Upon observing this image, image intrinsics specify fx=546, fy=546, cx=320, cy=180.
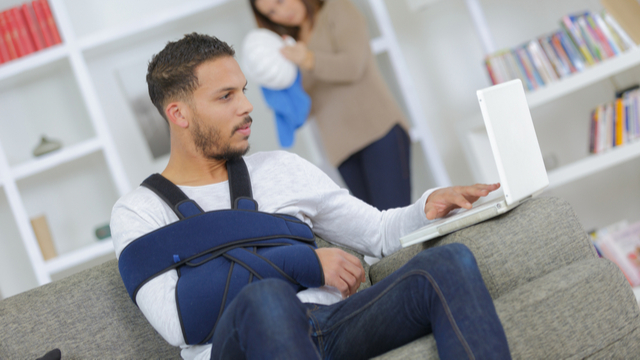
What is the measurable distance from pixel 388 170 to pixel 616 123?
111cm

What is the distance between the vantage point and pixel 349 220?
1.47m

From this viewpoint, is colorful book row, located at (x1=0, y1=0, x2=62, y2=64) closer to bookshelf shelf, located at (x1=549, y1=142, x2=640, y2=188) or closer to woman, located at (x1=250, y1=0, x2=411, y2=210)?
woman, located at (x1=250, y1=0, x2=411, y2=210)

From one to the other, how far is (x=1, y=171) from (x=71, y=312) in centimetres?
169

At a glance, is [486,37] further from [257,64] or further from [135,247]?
[135,247]

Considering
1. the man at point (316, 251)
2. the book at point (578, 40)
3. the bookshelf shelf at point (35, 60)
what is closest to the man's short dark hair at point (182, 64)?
the man at point (316, 251)

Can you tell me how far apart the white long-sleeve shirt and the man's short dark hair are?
0.24m

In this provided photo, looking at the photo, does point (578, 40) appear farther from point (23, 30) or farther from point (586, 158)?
point (23, 30)

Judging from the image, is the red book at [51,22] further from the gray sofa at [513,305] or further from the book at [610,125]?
the book at [610,125]

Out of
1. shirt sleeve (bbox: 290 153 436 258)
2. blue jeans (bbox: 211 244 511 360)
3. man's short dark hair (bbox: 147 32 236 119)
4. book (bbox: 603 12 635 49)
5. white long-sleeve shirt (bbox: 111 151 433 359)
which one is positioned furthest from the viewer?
book (bbox: 603 12 635 49)

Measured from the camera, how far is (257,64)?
2383 millimetres

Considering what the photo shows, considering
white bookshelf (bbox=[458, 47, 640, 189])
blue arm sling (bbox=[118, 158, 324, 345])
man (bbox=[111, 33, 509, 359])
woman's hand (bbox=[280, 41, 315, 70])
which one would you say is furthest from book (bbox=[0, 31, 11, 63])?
white bookshelf (bbox=[458, 47, 640, 189])

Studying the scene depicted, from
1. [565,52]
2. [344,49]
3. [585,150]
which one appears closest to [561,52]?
[565,52]

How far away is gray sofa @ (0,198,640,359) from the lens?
1001 millimetres

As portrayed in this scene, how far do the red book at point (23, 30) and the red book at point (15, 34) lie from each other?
0.01m
